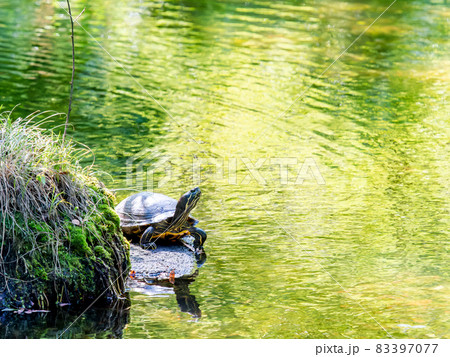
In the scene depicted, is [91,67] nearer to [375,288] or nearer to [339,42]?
[339,42]

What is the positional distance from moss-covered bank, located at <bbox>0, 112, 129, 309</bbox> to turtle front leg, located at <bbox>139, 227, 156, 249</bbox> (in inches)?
26.6

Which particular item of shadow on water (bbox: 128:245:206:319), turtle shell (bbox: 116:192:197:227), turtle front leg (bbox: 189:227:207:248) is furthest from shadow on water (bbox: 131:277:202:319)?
turtle shell (bbox: 116:192:197:227)

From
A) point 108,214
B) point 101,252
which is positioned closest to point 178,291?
point 101,252

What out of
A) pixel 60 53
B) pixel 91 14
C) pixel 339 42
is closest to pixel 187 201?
pixel 60 53

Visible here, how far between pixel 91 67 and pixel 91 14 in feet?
17.6

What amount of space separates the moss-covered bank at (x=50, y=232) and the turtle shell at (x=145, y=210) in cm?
76

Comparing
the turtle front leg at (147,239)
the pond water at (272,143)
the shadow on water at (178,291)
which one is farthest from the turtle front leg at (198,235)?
the shadow on water at (178,291)

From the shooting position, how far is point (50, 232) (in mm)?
→ 4820

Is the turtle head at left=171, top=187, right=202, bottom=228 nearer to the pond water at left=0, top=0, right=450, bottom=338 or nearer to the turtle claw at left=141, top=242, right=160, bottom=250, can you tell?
the turtle claw at left=141, top=242, right=160, bottom=250

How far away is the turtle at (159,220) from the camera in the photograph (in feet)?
19.4

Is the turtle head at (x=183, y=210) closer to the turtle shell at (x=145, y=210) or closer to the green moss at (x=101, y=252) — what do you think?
the turtle shell at (x=145, y=210)

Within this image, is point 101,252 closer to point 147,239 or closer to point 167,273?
point 167,273

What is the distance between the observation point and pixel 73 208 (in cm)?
500

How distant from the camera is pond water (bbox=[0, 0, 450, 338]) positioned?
4.88 m
